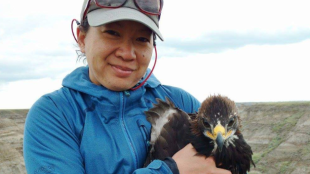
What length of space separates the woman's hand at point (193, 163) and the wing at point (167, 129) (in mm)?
311

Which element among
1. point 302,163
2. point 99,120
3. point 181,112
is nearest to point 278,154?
point 302,163

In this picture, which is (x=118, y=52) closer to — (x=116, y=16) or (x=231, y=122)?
(x=116, y=16)

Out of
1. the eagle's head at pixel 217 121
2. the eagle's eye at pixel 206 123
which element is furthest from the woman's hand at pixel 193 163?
the eagle's eye at pixel 206 123

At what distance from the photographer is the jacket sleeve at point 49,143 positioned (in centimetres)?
305

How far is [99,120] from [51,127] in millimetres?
479

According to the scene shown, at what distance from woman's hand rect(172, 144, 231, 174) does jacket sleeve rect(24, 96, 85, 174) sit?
→ 97cm

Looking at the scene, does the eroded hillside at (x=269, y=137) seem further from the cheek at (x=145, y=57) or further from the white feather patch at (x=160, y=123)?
the cheek at (x=145, y=57)

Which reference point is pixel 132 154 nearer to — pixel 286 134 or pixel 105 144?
pixel 105 144

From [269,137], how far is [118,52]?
15.5 meters

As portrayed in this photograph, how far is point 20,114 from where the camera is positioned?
1923 cm

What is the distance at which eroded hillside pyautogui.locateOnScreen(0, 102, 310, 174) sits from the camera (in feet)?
49.1

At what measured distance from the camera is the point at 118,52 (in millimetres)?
3322

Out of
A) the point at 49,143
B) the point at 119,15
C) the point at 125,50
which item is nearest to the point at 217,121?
the point at 125,50

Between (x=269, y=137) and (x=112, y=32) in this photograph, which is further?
(x=269, y=137)
